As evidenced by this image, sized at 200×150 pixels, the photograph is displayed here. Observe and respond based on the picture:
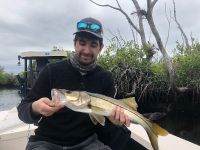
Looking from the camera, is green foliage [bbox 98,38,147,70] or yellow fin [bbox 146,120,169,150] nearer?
yellow fin [bbox 146,120,169,150]

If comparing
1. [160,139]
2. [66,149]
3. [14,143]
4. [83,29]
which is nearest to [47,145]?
[66,149]

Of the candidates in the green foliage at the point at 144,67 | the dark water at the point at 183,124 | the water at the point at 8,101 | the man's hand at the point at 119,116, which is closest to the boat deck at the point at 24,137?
the man's hand at the point at 119,116

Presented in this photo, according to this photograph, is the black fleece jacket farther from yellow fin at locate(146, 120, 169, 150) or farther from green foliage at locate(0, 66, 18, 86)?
green foliage at locate(0, 66, 18, 86)

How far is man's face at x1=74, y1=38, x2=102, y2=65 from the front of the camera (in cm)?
368

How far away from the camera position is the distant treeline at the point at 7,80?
149 feet

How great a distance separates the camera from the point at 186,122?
15.9 metres

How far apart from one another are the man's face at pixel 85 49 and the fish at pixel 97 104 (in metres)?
0.64

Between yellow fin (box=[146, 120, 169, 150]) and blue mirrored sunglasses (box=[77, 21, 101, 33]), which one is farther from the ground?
blue mirrored sunglasses (box=[77, 21, 101, 33])

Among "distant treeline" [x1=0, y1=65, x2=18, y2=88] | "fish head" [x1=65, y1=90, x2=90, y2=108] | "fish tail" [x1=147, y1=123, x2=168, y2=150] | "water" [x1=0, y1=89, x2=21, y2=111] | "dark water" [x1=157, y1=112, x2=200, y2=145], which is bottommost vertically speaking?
"water" [x1=0, y1=89, x2=21, y2=111]

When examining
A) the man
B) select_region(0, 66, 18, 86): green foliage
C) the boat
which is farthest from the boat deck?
select_region(0, 66, 18, 86): green foliage

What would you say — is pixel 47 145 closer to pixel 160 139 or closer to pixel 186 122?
pixel 160 139

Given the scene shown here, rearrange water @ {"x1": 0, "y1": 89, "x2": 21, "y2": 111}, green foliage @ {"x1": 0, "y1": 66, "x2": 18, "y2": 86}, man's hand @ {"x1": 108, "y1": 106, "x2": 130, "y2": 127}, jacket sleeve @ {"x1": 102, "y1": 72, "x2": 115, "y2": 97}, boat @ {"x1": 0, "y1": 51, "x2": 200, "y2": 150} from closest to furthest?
man's hand @ {"x1": 108, "y1": 106, "x2": 130, "y2": 127}, jacket sleeve @ {"x1": 102, "y1": 72, "x2": 115, "y2": 97}, boat @ {"x1": 0, "y1": 51, "x2": 200, "y2": 150}, water @ {"x1": 0, "y1": 89, "x2": 21, "y2": 111}, green foliage @ {"x1": 0, "y1": 66, "x2": 18, "y2": 86}

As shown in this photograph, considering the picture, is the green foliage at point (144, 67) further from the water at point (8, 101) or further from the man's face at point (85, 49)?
the man's face at point (85, 49)

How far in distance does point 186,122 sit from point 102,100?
44.1ft
